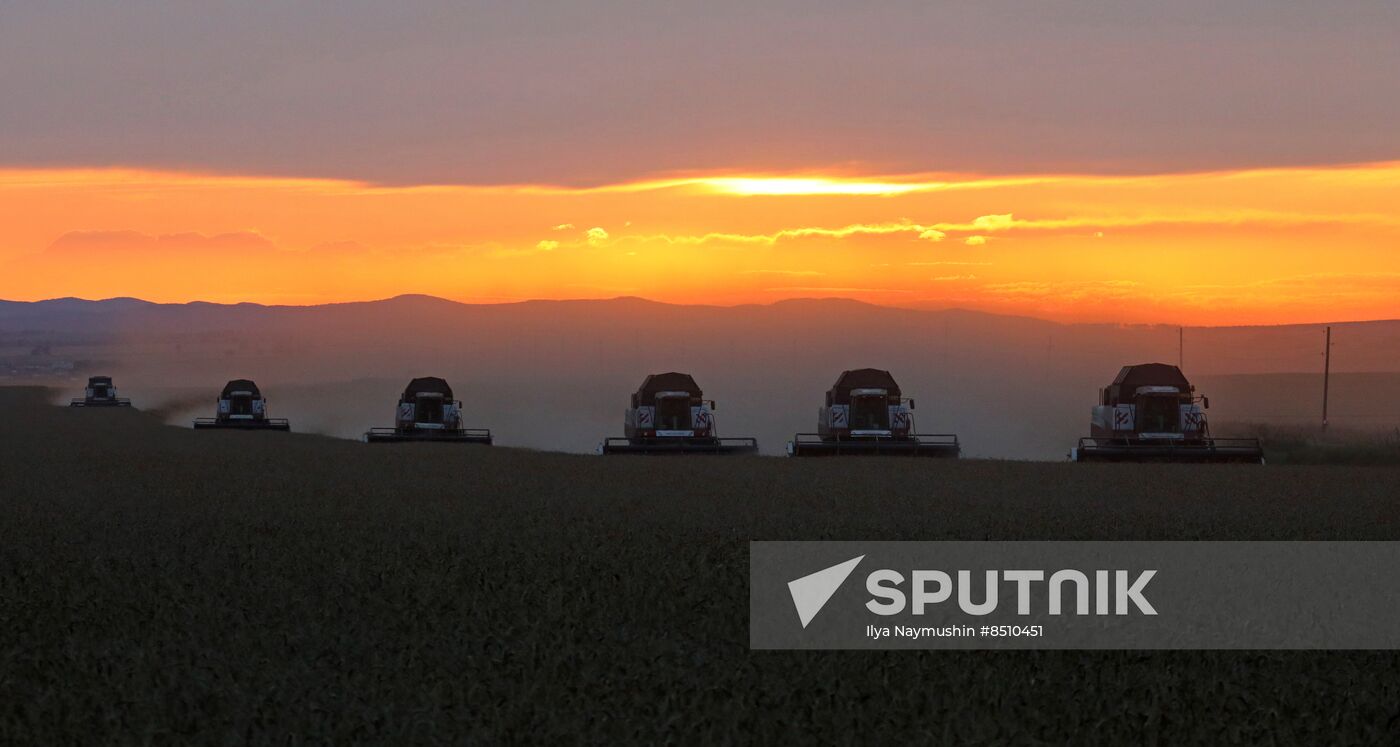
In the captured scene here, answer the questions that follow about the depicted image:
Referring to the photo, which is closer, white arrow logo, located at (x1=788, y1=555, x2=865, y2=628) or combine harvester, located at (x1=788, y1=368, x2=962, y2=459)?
white arrow logo, located at (x1=788, y1=555, x2=865, y2=628)

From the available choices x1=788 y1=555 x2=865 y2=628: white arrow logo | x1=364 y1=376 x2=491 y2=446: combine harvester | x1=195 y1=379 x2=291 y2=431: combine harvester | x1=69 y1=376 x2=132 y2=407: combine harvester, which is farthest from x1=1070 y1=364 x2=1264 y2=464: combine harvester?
x1=69 y1=376 x2=132 y2=407: combine harvester

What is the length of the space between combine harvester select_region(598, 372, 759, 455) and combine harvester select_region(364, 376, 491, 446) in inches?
390

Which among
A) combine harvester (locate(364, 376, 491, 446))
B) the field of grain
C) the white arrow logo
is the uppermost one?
combine harvester (locate(364, 376, 491, 446))

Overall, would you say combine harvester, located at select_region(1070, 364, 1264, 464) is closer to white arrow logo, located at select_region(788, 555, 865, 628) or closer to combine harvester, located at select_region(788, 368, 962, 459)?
combine harvester, located at select_region(788, 368, 962, 459)

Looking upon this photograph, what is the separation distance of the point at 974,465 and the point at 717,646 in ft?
113

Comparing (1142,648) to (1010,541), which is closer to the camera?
(1142,648)

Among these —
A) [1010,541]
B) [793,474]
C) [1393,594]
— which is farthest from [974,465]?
[1393,594]

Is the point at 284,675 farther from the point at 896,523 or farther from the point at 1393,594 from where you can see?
the point at 896,523

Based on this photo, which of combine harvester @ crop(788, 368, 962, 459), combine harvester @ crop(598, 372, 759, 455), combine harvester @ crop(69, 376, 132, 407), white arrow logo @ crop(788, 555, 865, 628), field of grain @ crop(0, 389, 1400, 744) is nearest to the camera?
field of grain @ crop(0, 389, 1400, 744)

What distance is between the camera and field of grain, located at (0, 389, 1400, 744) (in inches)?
427

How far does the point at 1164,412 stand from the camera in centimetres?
5494

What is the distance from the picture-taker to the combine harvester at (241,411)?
82.8 m

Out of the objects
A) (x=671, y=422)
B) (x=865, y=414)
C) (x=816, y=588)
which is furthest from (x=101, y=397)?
(x=816, y=588)

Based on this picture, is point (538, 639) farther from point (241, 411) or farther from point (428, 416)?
point (241, 411)
